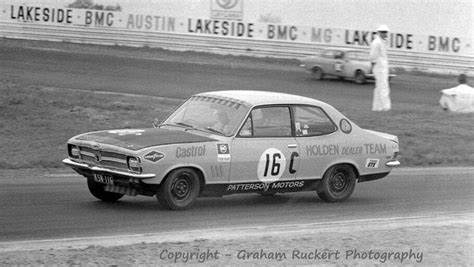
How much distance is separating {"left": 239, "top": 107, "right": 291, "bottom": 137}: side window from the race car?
0.01 meters

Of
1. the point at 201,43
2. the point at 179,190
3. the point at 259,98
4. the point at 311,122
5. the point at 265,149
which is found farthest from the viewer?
the point at 201,43

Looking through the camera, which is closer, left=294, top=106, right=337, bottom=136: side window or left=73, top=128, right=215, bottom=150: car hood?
left=73, top=128, right=215, bottom=150: car hood

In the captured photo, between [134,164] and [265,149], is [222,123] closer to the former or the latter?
[265,149]

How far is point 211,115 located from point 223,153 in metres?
0.67

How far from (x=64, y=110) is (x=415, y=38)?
18.6 meters

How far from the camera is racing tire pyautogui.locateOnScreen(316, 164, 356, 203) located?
933 cm

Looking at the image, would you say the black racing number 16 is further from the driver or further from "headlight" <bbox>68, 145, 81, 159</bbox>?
"headlight" <bbox>68, 145, 81, 159</bbox>

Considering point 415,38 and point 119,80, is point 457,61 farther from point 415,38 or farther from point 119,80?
point 119,80

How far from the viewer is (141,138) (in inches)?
329

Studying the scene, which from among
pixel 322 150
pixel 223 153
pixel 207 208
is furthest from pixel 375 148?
pixel 207 208

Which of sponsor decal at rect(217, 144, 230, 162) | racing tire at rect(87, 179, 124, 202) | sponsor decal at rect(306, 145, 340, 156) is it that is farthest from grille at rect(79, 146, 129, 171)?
sponsor decal at rect(306, 145, 340, 156)

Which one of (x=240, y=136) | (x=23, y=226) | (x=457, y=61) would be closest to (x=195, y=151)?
(x=240, y=136)

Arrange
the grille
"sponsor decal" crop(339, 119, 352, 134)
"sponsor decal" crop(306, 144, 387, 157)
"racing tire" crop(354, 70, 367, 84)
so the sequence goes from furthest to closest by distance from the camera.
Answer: "racing tire" crop(354, 70, 367, 84) < "sponsor decal" crop(339, 119, 352, 134) < "sponsor decal" crop(306, 144, 387, 157) < the grille

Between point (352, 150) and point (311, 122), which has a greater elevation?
point (311, 122)
